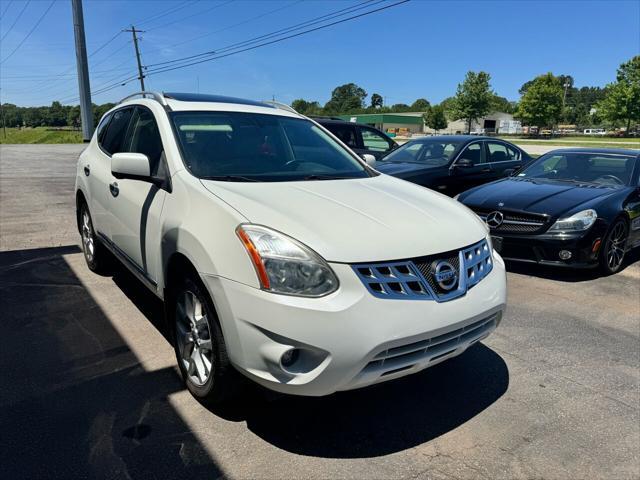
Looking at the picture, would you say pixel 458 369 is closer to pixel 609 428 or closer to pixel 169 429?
pixel 609 428

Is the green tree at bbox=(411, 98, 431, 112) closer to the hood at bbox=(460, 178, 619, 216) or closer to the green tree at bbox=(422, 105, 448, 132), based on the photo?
the green tree at bbox=(422, 105, 448, 132)

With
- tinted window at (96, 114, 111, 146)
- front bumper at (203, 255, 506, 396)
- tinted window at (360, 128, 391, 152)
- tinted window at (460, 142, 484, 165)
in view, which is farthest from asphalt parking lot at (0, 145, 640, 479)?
tinted window at (360, 128, 391, 152)

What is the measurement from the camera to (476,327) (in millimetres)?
2672

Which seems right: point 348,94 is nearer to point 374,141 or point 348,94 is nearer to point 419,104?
point 419,104

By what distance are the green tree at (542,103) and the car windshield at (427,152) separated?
66680 mm

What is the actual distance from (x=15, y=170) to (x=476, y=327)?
55.9ft

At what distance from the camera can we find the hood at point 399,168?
798cm

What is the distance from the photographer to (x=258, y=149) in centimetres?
348

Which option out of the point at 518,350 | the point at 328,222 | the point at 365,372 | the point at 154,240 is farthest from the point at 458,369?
the point at 154,240

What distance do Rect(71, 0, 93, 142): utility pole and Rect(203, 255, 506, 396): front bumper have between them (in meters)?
25.4

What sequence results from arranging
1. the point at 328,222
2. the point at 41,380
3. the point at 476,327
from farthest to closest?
1. the point at 41,380
2. the point at 476,327
3. the point at 328,222

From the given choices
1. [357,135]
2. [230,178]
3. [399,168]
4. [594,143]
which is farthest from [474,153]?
[594,143]

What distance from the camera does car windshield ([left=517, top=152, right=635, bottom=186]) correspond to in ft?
21.0

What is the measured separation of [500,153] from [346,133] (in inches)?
125
